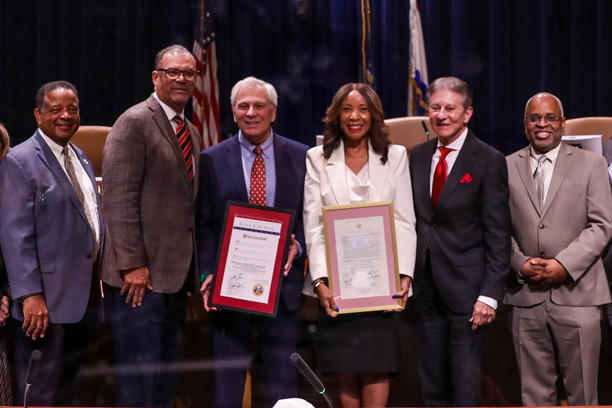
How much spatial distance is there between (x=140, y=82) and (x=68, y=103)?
3.47m

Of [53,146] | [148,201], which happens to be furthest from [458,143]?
[53,146]

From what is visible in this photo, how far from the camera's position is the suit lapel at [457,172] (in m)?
2.57

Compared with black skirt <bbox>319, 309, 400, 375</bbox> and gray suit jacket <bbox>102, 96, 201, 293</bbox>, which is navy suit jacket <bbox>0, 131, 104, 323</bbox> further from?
black skirt <bbox>319, 309, 400, 375</bbox>

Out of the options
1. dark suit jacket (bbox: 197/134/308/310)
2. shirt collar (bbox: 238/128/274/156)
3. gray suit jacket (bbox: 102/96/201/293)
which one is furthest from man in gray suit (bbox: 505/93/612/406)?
gray suit jacket (bbox: 102/96/201/293)

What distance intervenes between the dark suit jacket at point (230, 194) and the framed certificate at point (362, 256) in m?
0.19

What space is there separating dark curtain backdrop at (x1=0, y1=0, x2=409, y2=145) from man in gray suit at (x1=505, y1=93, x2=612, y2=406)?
3.40 metres

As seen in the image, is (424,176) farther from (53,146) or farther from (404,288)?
(53,146)

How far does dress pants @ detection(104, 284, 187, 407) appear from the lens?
8.67 feet

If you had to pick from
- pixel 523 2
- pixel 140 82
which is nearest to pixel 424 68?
pixel 523 2

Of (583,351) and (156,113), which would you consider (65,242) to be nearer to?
(156,113)

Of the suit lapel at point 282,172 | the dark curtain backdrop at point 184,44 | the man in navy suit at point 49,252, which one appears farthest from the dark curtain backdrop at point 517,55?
the man in navy suit at point 49,252

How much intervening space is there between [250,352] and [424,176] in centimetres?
105

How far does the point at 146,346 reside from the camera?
105 inches

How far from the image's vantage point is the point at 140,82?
19.9ft
